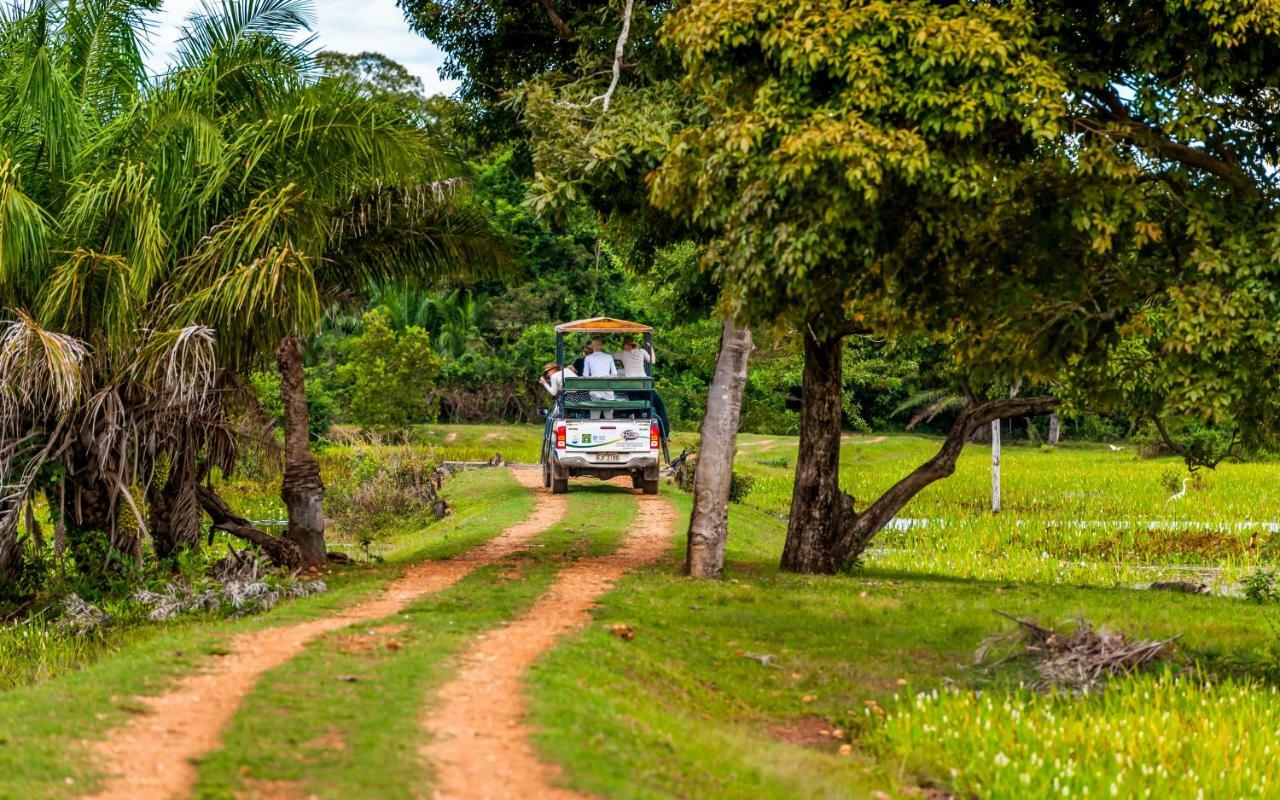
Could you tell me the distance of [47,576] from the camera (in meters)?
15.2

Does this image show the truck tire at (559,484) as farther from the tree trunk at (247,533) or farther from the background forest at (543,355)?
the background forest at (543,355)

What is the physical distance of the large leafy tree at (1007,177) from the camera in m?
10.2

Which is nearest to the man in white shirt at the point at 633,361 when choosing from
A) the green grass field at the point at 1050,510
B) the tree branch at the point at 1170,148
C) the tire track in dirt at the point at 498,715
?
the green grass field at the point at 1050,510

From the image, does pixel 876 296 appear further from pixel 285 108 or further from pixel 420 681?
pixel 285 108

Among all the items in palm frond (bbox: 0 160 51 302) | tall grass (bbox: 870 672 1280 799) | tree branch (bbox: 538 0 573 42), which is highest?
tree branch (bbox: 538 0 573 42)

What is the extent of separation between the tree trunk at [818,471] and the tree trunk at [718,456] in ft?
3.77

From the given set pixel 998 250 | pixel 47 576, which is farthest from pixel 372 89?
pixel 998 250

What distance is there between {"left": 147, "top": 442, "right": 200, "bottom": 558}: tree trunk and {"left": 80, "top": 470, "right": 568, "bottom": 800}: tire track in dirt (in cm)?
307

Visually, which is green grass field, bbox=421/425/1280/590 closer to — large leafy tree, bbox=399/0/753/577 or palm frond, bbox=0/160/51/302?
large leafy tree, bbox=399/0/753/577

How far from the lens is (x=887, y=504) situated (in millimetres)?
16375

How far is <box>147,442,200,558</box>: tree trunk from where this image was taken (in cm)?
1537

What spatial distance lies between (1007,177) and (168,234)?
8563mm

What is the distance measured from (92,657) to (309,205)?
16.9ft

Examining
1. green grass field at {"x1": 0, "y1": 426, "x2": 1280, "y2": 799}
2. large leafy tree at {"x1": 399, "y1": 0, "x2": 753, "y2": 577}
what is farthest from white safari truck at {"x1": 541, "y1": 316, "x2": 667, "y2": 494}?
large leafy tree at {"x1": 399, "y1": 0, "x2": 753, "y2": 577}
